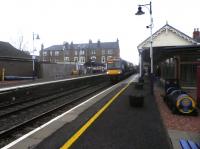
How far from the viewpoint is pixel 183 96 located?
938cm

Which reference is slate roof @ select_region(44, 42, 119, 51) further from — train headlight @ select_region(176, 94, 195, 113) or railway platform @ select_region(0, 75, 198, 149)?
railway platform @ select_region(0, 75, 198, 149)

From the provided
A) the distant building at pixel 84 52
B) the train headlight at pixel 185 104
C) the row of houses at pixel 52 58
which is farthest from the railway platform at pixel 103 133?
the distant building at pixel 84 52

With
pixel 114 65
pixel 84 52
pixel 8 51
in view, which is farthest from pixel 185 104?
pixel 84 52

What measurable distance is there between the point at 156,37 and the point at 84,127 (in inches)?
791

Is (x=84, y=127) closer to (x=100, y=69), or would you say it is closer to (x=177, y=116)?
(x=177, y=116)

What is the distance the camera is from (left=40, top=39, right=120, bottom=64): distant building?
10094 cm

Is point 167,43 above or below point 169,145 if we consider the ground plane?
above

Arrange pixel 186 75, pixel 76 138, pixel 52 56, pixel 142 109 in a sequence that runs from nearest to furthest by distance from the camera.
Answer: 1. pixel 76 138
2. pixel 142 109
3. pixel 186 75
4. pixel 52 56

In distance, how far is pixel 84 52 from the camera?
102562 mm

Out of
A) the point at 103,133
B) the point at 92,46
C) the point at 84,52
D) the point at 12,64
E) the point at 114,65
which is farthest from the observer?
the point at 84,52

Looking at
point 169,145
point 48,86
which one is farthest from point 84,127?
point 48,86

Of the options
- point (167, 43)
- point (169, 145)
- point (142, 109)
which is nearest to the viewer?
point (169, 145)

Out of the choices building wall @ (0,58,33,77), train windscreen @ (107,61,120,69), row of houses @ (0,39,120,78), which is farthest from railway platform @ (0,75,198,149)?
building wall @ (0,58,33,77)

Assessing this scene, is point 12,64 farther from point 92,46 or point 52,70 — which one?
point 92,46
